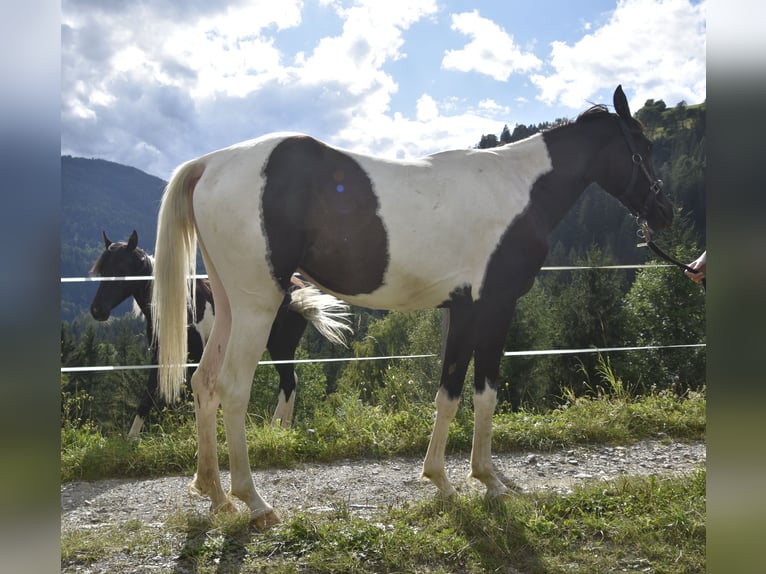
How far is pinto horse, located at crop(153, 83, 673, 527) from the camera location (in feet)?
10.1

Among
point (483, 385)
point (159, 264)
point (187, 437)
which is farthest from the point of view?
point (187, 437)

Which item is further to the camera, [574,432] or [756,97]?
[574,432]

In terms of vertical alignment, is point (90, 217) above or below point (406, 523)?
above

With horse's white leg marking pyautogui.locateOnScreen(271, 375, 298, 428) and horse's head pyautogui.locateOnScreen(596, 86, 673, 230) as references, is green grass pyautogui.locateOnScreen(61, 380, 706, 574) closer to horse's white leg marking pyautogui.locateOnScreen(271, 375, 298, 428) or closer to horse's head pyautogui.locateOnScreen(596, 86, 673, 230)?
horse's head pyautogui.locateOnScreen(596, 86, 673, 230)

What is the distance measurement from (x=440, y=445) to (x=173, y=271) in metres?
1.95

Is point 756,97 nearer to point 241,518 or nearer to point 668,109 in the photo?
point 241,518

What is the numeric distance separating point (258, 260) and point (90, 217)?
78.7 metres

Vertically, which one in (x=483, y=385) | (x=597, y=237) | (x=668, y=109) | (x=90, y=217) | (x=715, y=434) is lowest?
(x=483, y=385)

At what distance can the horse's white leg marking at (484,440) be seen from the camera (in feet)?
11.4

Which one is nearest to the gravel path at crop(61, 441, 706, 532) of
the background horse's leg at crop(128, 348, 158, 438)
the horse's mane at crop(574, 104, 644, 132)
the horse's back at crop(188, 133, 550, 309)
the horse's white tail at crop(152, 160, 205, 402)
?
the horse's white tail at crop(152, 160, 205, 402)

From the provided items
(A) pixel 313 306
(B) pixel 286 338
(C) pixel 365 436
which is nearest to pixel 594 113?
(C) pixel 365 436

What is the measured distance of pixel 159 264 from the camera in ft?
10.6

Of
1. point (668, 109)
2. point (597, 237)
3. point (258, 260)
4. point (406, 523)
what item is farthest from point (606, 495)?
Result: point (668, 109)

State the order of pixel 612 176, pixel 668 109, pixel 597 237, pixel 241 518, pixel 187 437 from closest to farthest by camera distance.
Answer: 1. pixel 241 518
2. pixel 612 176
3. pixel 187 437
4. pixel 597 237
5. pixel 668 109
